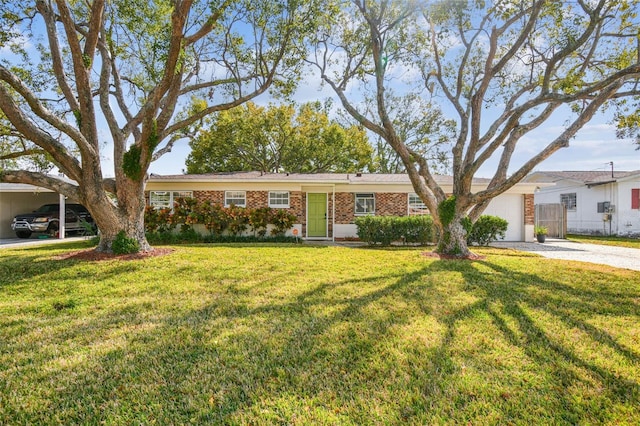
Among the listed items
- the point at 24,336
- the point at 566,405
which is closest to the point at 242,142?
the point at 24,336

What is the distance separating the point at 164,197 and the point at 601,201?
2446 cm

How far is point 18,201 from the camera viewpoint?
1791cm

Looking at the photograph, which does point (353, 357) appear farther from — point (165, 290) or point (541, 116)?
point (541, 116)

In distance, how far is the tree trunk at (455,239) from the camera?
9.62 m

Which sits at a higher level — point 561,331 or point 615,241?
point 615,241

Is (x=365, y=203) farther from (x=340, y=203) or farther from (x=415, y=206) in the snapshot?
(x=415, y=206)

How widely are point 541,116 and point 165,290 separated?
1090cm

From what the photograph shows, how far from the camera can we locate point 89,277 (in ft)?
21.7

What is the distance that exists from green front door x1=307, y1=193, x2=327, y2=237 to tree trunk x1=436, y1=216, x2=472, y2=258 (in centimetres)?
681

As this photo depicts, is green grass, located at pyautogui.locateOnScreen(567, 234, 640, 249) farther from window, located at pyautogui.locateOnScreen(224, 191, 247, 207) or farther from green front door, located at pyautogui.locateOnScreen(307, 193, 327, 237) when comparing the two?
window, located at pyautogui.locateOnScreen(224, 191, 247, 207)

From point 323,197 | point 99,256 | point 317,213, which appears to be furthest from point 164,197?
point 323,197

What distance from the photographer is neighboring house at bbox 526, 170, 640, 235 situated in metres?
18.2

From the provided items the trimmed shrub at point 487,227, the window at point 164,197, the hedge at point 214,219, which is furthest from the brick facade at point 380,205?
the window at point 164,197

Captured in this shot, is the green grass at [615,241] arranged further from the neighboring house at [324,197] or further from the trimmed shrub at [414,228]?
the trimmed shrub at [414,228]
